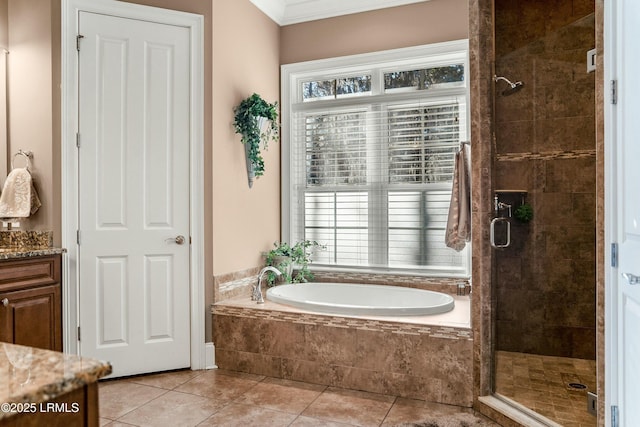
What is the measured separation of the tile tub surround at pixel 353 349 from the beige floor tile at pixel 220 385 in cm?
10

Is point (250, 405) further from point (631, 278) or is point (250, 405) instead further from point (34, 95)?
point (34, 95)

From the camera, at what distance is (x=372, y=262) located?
13.0ft

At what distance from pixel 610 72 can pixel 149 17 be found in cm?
277

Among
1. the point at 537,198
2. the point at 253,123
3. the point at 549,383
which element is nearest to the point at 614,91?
the point at 537,198

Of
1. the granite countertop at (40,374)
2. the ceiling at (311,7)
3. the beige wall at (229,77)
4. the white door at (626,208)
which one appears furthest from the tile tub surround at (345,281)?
the granite countertop at (40,374)

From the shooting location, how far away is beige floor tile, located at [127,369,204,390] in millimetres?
2955

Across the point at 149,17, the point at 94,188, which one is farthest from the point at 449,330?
Answer: the point at 149,17

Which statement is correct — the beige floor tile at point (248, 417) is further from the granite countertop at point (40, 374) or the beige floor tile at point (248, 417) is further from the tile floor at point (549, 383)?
the granite countertop at point (40, 374)

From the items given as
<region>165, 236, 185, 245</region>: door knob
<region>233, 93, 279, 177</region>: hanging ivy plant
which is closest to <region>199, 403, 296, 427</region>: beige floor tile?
<region>165, 236, 185, 245</region>: door knob

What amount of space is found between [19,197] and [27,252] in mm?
457

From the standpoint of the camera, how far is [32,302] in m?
2.68

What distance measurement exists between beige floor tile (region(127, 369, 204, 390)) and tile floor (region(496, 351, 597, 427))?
1.98m

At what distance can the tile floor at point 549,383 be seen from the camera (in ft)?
6.93

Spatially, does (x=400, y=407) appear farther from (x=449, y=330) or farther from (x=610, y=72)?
(x=610, y=72)
